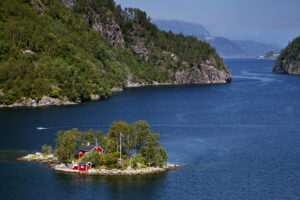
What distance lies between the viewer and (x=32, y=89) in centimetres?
14888

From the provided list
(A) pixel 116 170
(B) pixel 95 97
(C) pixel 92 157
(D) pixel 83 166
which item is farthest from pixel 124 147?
(B) pixel 95 97

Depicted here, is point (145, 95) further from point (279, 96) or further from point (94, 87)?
point (279, 96)

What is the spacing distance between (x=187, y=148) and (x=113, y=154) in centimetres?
2068

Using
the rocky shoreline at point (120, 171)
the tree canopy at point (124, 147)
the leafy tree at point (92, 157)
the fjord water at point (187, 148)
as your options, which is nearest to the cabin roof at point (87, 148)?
the tree canopy at point (124, 147)

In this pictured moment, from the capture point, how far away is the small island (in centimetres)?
7469

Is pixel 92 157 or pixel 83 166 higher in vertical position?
pixel 92 157

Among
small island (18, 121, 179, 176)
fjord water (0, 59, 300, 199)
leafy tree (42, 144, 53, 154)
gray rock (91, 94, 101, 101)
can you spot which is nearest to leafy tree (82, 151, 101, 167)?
small island (18, 121, 179, 176)

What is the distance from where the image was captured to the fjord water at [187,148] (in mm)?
66812

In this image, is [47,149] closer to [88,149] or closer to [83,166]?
[88,149]

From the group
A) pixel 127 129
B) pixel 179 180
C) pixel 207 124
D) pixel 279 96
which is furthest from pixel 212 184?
pixel 279 96

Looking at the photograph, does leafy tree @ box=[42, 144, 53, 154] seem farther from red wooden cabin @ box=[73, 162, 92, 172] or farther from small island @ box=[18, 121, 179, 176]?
red wooden cabin @ box=[73, 162, 92, 172]

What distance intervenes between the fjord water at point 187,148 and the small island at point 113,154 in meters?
2.45

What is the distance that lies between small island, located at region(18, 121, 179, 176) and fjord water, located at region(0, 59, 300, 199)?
245cm

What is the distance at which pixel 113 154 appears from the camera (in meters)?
75.8
